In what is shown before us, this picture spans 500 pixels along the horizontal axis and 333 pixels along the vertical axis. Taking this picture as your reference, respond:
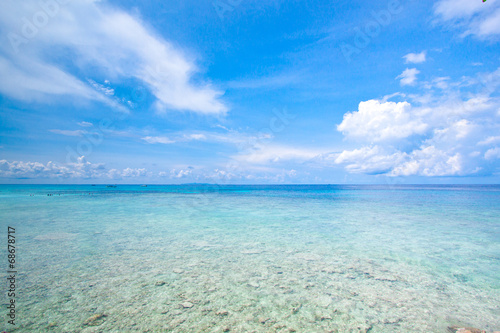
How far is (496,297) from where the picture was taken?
5.55 meters

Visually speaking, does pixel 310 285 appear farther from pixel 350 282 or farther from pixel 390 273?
pixel 390 273

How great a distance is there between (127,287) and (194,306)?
2223mm

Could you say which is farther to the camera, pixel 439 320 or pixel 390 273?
pixel 390 273

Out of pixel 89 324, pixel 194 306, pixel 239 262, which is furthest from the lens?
pixel 239 262

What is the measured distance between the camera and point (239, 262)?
7918mm

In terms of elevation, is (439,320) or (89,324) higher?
(89,324)

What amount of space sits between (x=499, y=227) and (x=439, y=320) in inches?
686

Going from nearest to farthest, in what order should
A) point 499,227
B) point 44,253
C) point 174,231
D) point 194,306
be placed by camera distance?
point 194,306 → point 44,253 → point 174,231 → point 499,227

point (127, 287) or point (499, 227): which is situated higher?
point (127, 287)

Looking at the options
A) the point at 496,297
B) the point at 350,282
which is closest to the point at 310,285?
the point at 350,282

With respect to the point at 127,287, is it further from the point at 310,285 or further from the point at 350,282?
the point at 350,282

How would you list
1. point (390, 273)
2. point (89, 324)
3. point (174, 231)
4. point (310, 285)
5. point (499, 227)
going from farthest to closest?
1. point (499, 227)
2. point (174, 231)
3. point (390, 273)
4. point (310, 285)
5. point (89, 324)

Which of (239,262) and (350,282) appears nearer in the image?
(350,282)

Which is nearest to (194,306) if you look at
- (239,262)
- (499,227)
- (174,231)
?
(239,262)
